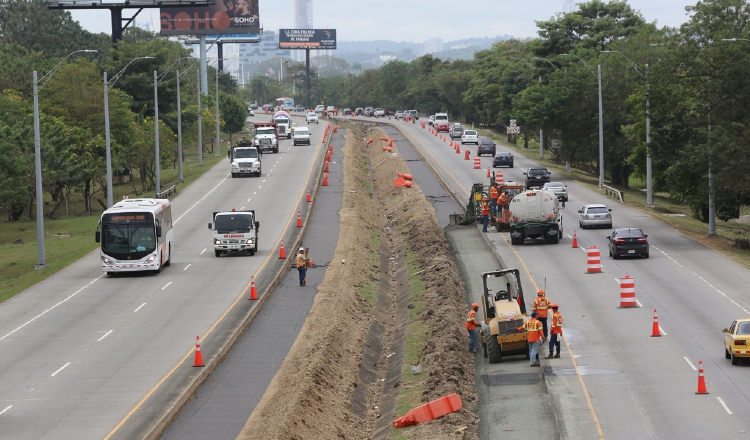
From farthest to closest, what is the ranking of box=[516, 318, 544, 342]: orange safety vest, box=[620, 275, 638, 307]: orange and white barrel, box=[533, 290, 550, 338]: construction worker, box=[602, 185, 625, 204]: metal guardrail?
box=[602, 185, 625, 204]: metal guardrail < box=[620, 275, 638, 307]: orange and white barrel < box=[533, 290, 550, 338]: construction worker < box=[516, 318, 544, 342]: orange safety vest

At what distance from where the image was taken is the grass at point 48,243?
1750 inches

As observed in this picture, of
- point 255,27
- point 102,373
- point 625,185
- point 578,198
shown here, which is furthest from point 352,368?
point 255,27

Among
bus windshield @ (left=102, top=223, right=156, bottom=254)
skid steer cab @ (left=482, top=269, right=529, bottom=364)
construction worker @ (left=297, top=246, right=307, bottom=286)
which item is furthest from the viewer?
bus windshield @ (left=102, top=223, right=156, bottom=254)

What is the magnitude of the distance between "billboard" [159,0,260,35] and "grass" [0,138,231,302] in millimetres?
70658

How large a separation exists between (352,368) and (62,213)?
48.6 meters

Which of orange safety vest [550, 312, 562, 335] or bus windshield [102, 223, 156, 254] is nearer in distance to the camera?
orange safety vest [550, 312, 562, 335]

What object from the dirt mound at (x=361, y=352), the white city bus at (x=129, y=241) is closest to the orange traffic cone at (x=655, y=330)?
the dirt mound at (x=361, y=352)

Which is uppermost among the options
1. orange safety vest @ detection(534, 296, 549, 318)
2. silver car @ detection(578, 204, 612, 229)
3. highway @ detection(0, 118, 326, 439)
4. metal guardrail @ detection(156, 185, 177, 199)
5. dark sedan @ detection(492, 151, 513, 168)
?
dark sedan @ detection(492, 151, 513, 168)

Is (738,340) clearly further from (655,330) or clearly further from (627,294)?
(627,294)

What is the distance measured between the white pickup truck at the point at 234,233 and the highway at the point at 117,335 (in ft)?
1.81

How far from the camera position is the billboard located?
150 meters

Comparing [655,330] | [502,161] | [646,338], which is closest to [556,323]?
[646,338]

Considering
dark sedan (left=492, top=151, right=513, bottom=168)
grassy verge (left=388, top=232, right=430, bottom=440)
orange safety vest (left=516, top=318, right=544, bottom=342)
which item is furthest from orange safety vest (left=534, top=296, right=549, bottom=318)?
dark sedan (left=492, top=151, right=513, bottom=168)

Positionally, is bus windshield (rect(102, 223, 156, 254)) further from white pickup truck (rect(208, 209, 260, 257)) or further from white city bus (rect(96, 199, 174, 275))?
white pickup truck (rect(208, 209, 260, 257))
